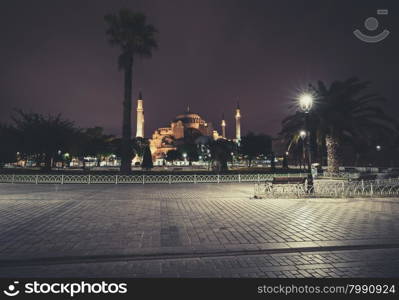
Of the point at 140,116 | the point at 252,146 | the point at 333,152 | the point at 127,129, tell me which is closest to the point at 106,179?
the point at 127,129

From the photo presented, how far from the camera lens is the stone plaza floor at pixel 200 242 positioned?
4.12 m

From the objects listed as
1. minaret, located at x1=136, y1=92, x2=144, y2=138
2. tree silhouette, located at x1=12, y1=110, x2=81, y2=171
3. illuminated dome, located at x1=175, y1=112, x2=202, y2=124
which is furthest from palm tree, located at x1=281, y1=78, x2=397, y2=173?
illuminated dome, located at x1=175, y1=112, x2=202, y2=124

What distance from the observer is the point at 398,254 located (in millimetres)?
4754

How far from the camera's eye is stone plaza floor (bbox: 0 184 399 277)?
412 centimetres

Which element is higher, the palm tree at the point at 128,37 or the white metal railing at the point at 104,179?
the palm tree at the point at 128,37

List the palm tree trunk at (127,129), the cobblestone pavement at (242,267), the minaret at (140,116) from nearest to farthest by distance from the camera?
1. the cobblestone pavement at (242,267)
2. the palm tree trunk at (127,129)
3. the minaret at (140,116)

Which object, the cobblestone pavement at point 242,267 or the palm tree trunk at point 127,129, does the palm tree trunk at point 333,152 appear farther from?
the cobblestone pavement at point 242,267

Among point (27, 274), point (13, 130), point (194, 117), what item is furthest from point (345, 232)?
point (194, 117)

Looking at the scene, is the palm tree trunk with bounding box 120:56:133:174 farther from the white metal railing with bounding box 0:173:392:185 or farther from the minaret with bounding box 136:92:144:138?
the minaret with bounding box 136:92:144:138

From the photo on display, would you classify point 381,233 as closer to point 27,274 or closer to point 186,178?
point 27,274

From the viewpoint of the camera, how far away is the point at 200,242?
540 centimetres

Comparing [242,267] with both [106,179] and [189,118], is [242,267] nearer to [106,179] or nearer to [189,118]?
[106,179]

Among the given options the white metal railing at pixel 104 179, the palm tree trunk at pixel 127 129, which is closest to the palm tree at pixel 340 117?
the white metal railing at pixel 104 179

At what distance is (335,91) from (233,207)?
1920 cm
